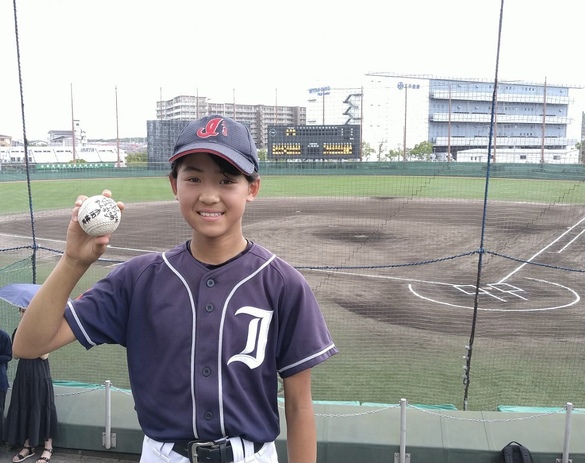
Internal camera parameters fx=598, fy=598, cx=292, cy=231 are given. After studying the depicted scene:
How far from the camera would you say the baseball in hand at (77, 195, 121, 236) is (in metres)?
1.26

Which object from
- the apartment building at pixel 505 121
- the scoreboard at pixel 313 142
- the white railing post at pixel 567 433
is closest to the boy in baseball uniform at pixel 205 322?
the white railing post at pixel 567 433

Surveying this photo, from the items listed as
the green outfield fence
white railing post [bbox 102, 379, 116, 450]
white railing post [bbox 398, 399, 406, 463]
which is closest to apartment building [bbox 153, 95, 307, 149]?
the green outfield fence

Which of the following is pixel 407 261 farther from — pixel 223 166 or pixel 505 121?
pixel 505 121

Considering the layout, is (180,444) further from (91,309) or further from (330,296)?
(330,296)

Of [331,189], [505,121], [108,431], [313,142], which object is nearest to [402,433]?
[108,431]

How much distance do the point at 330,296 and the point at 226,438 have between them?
8013mm

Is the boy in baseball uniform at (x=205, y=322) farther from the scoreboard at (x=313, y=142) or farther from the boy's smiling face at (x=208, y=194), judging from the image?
the scoreboard at (x=313, y=142)

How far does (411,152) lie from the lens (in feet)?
119

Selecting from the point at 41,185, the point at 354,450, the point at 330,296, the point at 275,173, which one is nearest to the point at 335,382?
the point at 354,450

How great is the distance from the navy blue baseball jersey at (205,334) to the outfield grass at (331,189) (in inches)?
807

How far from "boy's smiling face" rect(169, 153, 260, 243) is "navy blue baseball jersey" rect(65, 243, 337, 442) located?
100 millimetres

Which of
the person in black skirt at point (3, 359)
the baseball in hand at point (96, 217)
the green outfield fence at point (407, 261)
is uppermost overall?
the baseball in hand at point (96, 217)

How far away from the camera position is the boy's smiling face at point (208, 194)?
1.33 meters

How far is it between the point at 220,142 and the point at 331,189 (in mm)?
26734
